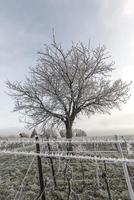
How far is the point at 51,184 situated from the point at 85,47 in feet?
32.6

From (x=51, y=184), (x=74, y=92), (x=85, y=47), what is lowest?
(x=51, y=184)

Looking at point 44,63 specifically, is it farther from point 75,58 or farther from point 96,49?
point 96,49

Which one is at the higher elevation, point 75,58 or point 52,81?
point 75,58

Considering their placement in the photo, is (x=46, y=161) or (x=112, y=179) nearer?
(x=112, y=179)

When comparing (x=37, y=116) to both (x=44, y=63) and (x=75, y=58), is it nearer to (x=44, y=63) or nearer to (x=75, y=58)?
(x=44, y=63)

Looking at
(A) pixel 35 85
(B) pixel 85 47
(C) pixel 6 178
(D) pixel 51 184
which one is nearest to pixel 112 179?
(D) pixel 51 184

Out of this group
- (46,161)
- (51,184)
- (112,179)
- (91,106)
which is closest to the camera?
(51,184)

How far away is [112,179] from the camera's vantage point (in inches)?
285

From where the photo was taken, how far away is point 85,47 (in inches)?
583

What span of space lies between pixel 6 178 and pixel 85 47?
30.9 ft

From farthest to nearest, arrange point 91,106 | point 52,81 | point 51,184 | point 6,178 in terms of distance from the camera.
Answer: point 91,106 < point 52,81 < point 6,178 < point 51,184

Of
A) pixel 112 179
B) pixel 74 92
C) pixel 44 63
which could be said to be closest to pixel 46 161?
pixel 112 179

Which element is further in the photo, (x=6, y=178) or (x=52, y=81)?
(x=52, y=81)

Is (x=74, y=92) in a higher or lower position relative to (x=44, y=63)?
lower
